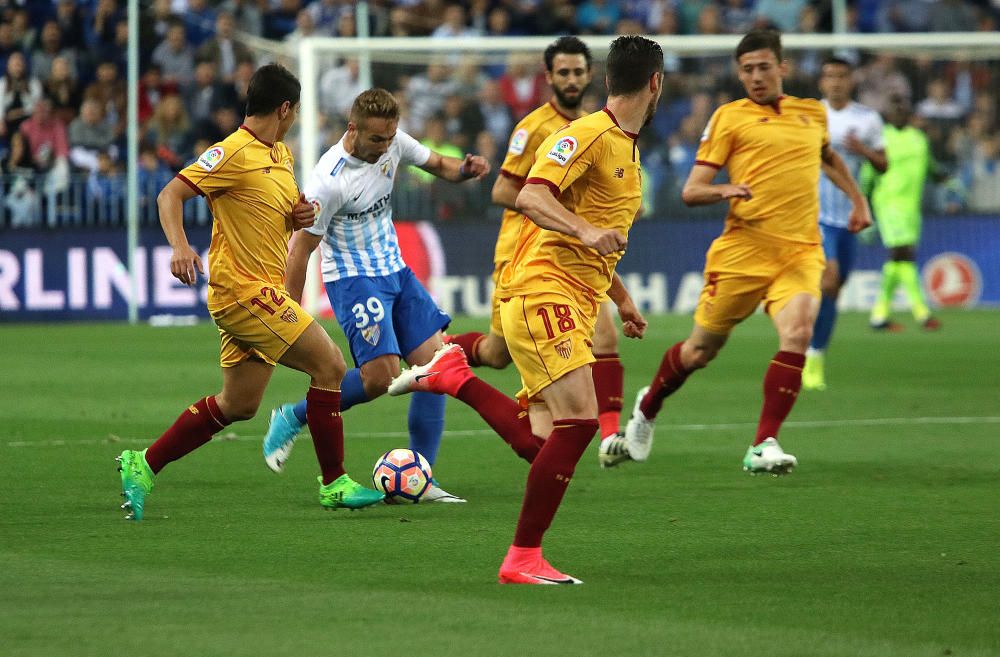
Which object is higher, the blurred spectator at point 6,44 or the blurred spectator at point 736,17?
the blurred spectator at point 736,17

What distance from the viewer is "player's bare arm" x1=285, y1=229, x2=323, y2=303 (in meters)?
8.23

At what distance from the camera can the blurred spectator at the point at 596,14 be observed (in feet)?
83.6

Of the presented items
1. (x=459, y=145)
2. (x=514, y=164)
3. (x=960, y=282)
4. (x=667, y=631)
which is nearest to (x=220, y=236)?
(x=514, y=164)

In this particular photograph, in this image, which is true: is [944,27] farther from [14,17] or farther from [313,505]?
[313,505]

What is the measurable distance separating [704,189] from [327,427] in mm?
2690

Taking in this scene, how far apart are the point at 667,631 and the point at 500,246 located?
4.58 metres

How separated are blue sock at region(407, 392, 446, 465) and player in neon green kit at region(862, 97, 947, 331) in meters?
11.5

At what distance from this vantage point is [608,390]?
405 inches

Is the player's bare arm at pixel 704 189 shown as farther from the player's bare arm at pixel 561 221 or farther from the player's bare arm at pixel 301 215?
the player's bare arm at pixel 561 221

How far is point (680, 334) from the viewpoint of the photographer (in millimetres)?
18969

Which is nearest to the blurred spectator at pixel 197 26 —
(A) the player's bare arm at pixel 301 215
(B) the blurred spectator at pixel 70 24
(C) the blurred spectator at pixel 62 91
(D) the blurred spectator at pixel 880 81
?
(B) the blurred spectator at pixel 70 24

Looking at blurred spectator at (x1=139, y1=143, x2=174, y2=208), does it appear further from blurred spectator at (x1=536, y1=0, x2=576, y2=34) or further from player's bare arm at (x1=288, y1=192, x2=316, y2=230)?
player's bare arm at (x1=288, y1=192, x2=316, y2=230)

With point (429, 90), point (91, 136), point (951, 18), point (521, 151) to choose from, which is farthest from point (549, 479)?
point (951, 18)

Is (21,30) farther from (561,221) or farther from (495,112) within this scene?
(561,221)
